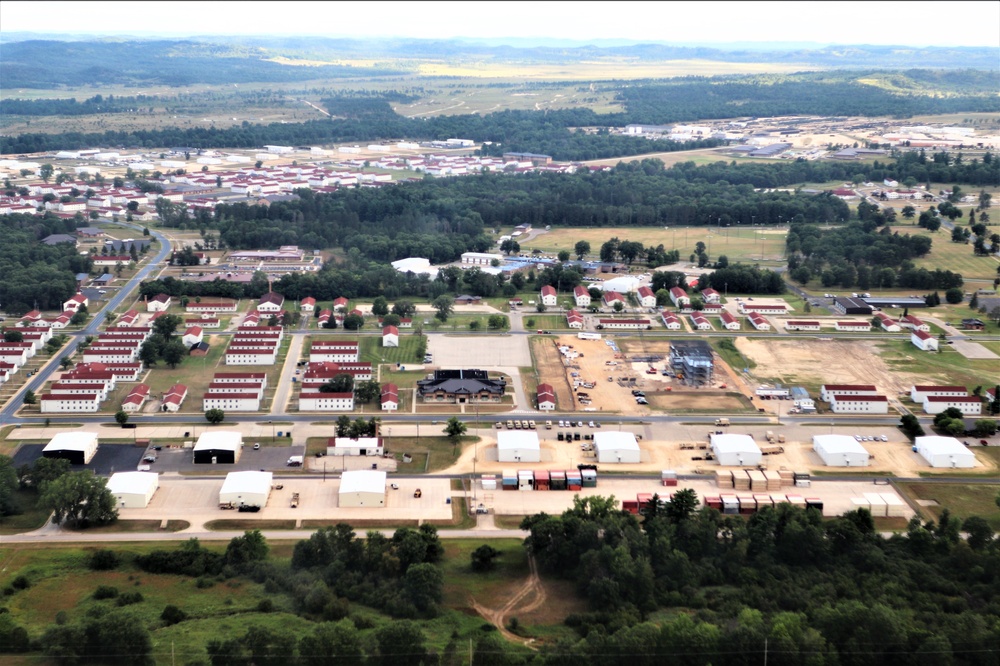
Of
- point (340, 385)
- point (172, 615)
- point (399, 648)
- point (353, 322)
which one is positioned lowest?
point (353, 322)

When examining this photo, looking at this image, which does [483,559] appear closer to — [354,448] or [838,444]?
→ [354,448]

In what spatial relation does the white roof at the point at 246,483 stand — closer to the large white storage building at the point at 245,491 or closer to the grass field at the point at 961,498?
the large white storage building at the point at 245,491

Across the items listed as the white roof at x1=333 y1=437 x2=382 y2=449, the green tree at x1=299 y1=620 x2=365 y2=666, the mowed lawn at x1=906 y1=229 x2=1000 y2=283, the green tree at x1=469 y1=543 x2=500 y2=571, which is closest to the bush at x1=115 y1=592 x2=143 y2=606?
the green tree at x1=299 y1=620 x2=365 y2=666

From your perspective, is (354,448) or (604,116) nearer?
(354,448)

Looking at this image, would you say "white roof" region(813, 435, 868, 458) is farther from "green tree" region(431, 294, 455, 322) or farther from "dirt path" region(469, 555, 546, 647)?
"green tree" region(431, 294, 455, 322)

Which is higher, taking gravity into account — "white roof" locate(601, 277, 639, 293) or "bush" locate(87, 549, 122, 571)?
"bush" locate(87, 549, 122, 571)

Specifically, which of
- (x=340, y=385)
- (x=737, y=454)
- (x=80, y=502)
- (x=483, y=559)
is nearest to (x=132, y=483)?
(x=80, y=502)

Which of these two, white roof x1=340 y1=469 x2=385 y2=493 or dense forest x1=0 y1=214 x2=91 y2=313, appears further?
dense forest x1=0 y1=214 x2=91 y2=313

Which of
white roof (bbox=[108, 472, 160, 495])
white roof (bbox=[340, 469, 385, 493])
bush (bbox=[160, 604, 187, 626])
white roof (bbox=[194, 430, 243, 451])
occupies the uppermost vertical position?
bush (bbox=[160, 604, 187, 626])
